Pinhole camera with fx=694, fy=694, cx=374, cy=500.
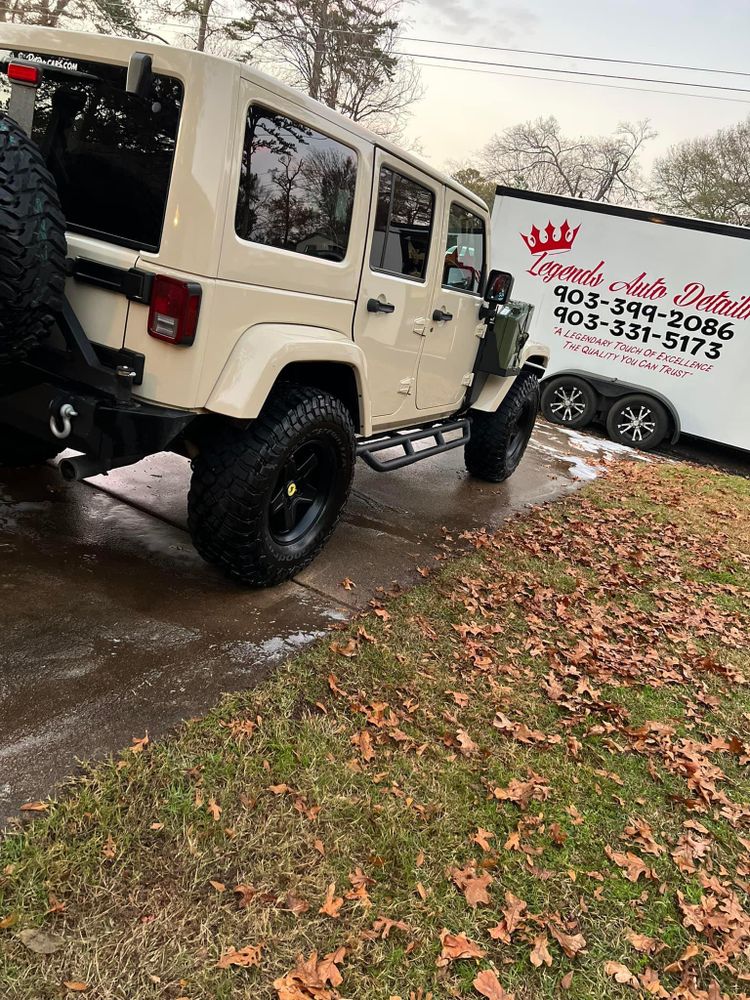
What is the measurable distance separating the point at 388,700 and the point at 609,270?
9324 millimetres

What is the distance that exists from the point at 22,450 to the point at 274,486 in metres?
2.00

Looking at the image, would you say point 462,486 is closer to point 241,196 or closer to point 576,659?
point 576,659

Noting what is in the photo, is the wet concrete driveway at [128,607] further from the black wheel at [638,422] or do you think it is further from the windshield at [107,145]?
the black wheel at [638,422]

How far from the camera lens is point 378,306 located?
389 centimetres

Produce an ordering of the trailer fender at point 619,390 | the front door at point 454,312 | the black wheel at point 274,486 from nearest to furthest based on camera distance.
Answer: the black wheel at point 274,486 → the front door at point 454,312 → the trailer fender at point 619,390

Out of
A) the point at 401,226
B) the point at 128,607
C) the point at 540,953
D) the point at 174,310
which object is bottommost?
the point at 540,953

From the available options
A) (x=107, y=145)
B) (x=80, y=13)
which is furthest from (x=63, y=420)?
→ (x=80, y=13)

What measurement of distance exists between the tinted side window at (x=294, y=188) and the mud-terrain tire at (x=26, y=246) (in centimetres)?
71

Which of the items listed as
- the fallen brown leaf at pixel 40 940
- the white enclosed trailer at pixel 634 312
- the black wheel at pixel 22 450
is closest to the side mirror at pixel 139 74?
the black wheel at pixel 22 450

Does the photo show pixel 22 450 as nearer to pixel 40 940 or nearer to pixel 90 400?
pixel 90 400

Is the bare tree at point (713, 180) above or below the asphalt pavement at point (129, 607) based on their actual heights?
above

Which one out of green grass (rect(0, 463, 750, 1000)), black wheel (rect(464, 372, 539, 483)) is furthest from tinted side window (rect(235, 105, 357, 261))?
black wheel (rect(464, 372, 539, 483))

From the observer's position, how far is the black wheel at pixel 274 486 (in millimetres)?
3205

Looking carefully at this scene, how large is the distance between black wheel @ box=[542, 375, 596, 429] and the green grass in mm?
7229
